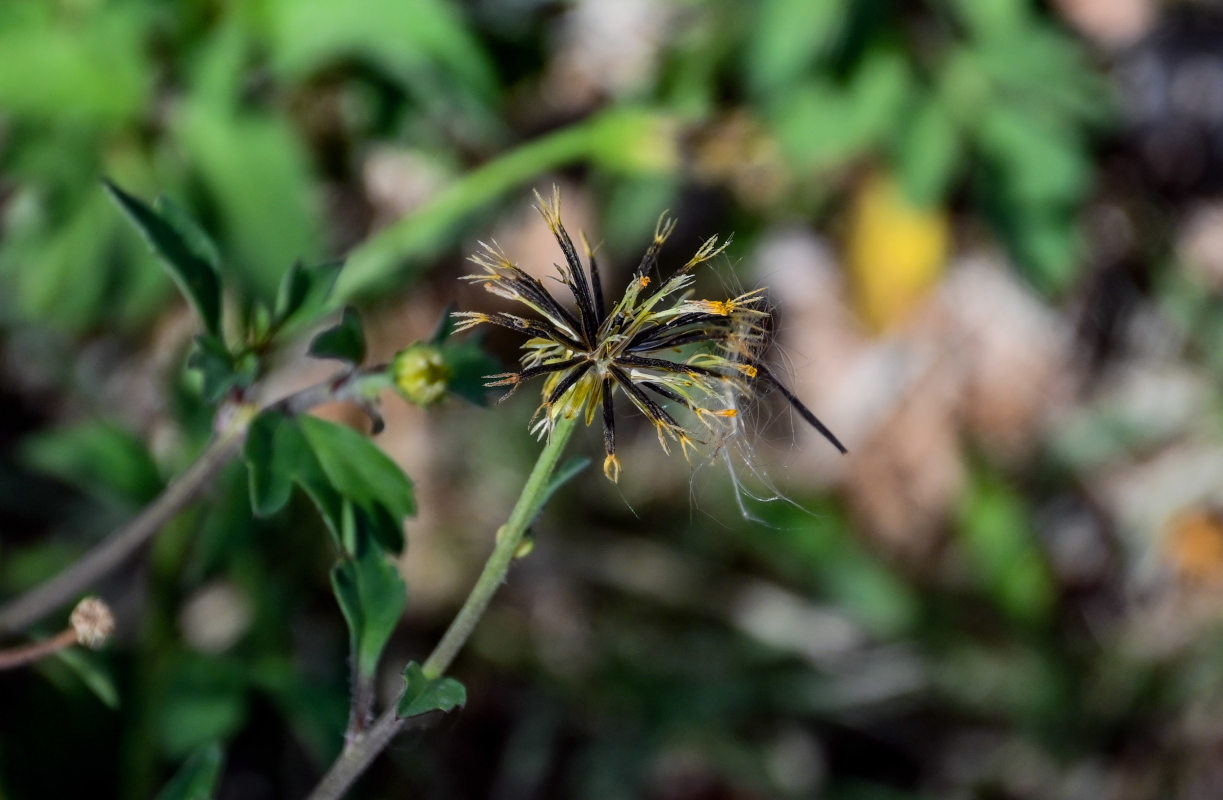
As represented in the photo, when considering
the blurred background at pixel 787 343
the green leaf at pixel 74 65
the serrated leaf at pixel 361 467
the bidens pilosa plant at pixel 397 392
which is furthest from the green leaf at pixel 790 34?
the serrated leaf at pixel 361 467

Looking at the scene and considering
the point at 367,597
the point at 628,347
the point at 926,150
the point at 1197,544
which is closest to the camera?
the point at 628,347

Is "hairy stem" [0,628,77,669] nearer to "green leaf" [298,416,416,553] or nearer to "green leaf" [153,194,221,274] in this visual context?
"green leaf" [298,416,416,553]

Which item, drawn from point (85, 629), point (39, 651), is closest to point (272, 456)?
point (85, 629)

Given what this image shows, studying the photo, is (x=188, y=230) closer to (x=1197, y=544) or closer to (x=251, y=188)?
(x=251, y=188)

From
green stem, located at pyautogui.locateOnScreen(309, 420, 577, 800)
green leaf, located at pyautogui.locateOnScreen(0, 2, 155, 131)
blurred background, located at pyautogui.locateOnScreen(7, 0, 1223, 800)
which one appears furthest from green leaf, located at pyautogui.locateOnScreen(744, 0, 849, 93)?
green stem, located at pyautogui.locateOnScreen(309, 420, 577, 800)

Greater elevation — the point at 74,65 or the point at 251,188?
the point at 251,188

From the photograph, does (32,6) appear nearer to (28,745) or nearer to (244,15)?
(244,15)
